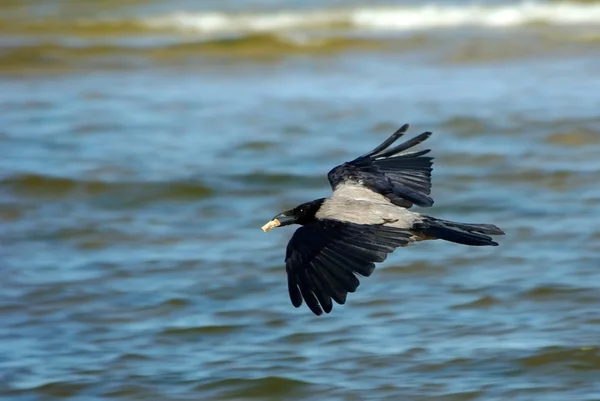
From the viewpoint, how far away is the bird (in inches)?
215

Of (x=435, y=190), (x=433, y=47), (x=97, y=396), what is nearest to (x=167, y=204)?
(x=435, y=190)

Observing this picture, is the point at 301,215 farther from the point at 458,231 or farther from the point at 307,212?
the point at 458,231

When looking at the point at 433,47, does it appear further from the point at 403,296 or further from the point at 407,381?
the point at 407,381

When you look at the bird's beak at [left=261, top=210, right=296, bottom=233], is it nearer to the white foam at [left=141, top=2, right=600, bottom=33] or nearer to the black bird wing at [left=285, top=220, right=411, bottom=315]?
the black bird wing at [left=285, top=220, right=411, bottom=315]

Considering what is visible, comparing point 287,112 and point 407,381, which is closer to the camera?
point 407,381

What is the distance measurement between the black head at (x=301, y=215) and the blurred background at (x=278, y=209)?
834 mm

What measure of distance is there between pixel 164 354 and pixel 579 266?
2936mm

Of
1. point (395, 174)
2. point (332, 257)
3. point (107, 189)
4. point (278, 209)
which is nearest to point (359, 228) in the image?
point (332, 257)

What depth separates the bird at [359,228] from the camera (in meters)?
5.46

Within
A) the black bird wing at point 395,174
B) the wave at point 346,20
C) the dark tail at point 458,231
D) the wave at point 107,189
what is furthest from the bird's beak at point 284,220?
the wave at point 346,20

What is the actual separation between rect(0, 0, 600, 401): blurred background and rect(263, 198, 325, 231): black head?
83 centimetres

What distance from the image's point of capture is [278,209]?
10.0m

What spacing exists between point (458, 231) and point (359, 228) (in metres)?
0.50

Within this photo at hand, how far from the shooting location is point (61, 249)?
919cm
